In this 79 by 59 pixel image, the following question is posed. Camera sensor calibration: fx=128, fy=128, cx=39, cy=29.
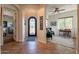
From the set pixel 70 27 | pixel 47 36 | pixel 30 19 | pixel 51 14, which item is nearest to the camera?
pixel 70 27

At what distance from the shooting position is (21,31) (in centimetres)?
797

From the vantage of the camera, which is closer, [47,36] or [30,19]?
[47,36]

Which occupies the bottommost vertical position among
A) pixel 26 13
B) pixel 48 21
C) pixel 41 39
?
pixel 41 39

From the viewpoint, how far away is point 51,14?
7.80m

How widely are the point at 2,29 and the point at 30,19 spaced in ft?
18.8
